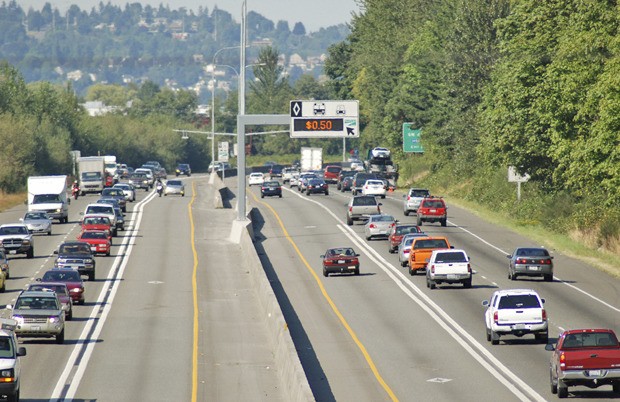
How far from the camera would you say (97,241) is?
223ft

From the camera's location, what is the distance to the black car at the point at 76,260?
57.4m

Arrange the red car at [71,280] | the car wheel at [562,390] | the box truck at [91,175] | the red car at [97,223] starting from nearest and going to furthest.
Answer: the car wheel at [562,390] → the red car at [71,280] → the red car at [97,223] → the box truck at [91,175]

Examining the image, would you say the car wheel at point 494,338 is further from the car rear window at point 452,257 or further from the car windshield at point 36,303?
the car windshield at point 36,303

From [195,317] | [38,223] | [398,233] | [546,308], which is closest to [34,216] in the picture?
[38,223]

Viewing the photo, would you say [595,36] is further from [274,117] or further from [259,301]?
[259,301]

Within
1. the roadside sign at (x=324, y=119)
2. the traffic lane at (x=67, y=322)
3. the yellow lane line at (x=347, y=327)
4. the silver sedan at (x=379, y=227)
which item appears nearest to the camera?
the yellow lane line at (x=347, y=327)

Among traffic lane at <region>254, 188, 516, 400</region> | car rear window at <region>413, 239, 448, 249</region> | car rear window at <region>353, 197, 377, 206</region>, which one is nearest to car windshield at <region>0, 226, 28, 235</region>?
traffic lane at <region>254, 188, 516, 400</region>

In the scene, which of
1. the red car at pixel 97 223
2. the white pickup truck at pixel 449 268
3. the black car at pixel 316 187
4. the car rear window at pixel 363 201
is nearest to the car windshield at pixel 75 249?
the red car at pixel 97 223

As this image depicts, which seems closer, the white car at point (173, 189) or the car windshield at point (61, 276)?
the car windshield at point (61, 276)

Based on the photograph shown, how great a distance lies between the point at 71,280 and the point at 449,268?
1480 centimetres

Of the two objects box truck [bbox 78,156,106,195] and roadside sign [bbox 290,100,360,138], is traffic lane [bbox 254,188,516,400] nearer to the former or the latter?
roadside sign [bbox 290,100,360,138]

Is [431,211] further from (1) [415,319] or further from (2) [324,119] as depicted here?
(1) [415,319]

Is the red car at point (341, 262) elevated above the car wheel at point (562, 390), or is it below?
below

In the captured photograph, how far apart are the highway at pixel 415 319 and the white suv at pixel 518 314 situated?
63 cm
